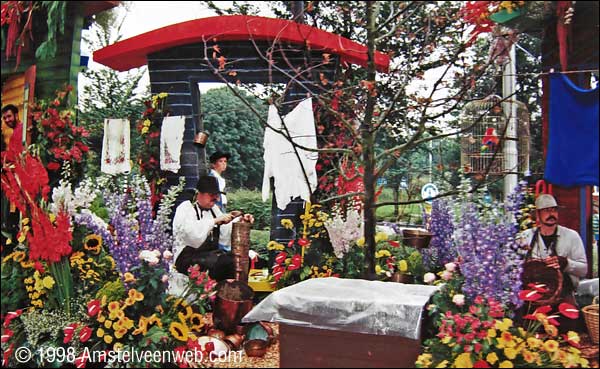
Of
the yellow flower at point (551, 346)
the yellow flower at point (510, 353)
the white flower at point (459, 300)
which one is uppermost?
the white flower at point (459, 300)

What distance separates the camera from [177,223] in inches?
232

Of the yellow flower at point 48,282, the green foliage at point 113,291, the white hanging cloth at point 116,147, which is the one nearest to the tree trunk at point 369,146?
the green foliage at point 113,291

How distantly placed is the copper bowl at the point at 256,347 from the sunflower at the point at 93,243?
1649 millimetres

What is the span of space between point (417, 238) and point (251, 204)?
343 cm

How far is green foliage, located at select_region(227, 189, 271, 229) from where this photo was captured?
7.99m

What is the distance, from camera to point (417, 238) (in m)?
5.42

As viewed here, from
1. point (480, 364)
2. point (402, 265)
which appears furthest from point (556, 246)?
point (402, 265)

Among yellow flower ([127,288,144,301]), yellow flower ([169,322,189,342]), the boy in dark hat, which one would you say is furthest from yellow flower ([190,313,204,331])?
the boy in dark hat

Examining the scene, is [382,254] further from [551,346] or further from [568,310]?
[551,346]

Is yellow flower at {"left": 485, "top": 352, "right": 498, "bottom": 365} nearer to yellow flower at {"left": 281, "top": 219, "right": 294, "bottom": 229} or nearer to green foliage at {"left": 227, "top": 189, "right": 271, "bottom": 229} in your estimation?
yellow flower at {"left": 281, "top": 219, "right": 294, "bottom": 229}

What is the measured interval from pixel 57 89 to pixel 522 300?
4576 millimetres

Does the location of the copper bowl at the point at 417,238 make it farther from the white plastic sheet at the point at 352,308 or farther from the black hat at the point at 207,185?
the black hat at the point at 207,185

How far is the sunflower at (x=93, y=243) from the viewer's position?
5.51m

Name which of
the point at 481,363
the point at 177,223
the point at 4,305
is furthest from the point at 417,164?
the point at 4,305
